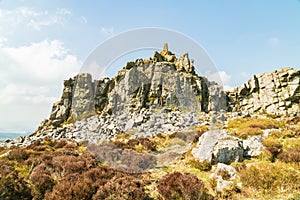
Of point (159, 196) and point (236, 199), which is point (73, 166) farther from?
point (236, 199)

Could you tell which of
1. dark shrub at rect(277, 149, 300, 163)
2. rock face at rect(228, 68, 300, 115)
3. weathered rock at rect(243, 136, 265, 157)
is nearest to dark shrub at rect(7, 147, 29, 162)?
weathered rock at rect(243, 136, 265, 157)

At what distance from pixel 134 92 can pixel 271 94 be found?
28.3 metres

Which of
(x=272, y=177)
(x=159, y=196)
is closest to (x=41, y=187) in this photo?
(x=159, y=196)

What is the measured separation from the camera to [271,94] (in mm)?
40500

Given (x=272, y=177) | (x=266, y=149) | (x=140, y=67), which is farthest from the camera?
(x=140, y=67)

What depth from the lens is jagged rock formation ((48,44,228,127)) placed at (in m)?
29.9

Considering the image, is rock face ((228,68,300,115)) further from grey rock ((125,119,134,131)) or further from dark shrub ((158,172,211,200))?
dark shrub ((158,172,211,200))

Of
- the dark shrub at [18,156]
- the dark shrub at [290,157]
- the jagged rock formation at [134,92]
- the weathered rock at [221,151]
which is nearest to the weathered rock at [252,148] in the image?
the weathered rock at [221,151]

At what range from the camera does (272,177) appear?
539 cm

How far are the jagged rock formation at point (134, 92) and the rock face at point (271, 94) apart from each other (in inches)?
337

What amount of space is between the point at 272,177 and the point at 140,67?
31887 mm

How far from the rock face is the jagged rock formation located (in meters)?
8.56

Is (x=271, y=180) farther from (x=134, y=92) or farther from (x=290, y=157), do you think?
(x=134, y=92)

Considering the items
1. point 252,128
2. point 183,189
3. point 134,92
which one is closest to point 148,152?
point 183,189
